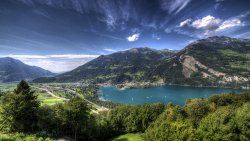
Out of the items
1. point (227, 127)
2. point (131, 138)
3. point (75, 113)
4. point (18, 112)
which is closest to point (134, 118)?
point (131, 138)

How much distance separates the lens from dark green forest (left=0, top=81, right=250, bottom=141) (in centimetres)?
3572

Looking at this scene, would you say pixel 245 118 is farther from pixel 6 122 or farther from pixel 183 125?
pixel 6 122

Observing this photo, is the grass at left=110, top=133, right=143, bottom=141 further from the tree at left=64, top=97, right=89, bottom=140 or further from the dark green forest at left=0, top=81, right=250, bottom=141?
the tree at left=64, top=97, right=89, bottom=140

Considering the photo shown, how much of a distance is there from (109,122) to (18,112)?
2912 centimetres

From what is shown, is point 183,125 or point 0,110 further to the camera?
point 0,110

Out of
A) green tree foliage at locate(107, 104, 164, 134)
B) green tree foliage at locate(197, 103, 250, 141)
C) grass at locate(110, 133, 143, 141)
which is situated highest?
green tree foliage at locate(197, 103, 250, 141)

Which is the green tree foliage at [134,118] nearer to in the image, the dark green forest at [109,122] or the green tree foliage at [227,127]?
the dark green forest at [109,122]

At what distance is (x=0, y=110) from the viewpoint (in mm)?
39656

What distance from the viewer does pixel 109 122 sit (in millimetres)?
60344

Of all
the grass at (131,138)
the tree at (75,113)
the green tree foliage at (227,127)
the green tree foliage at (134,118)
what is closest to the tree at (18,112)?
the tree at (75,113)

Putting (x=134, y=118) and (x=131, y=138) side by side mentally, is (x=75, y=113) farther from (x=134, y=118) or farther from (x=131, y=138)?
(x=134, y=118)

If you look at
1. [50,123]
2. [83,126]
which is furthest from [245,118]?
[50,123]

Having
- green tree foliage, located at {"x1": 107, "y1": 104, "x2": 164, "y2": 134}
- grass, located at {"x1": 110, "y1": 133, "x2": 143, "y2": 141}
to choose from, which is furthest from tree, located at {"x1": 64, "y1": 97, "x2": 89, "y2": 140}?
green tree foliage, located at {"x1": 107, "y1": 104, "x2": 164, "y2": 134}

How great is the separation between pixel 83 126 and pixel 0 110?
1792 cm
